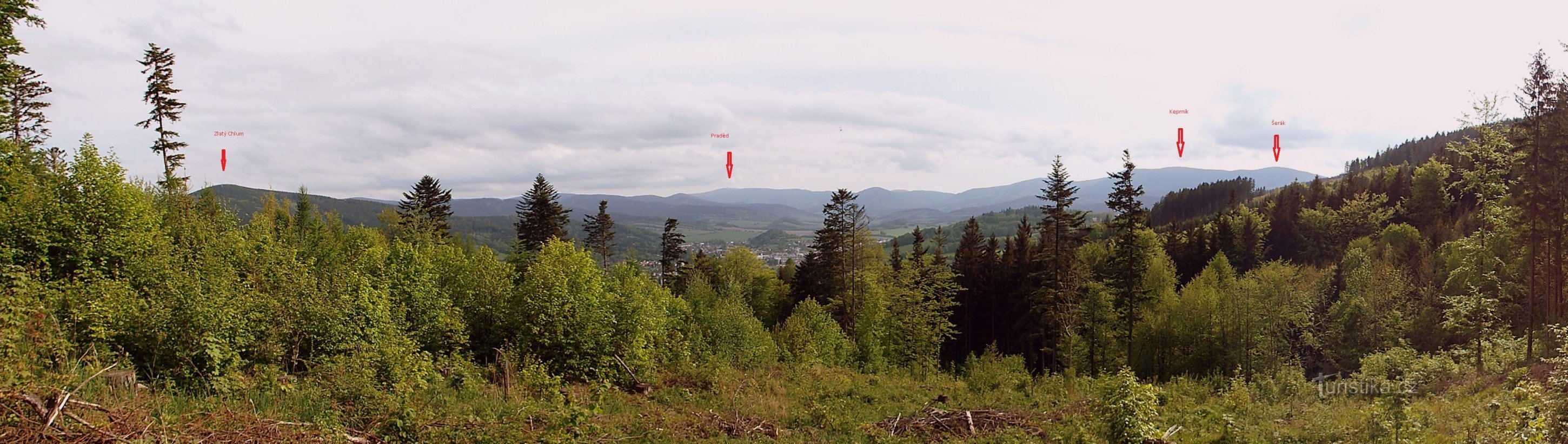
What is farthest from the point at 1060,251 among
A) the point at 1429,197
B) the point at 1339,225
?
the point at 1429,197

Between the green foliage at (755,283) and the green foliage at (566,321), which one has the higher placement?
the green foliage at (566,321)

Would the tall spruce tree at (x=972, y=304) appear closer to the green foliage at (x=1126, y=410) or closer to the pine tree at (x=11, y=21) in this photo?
the green foliage at (x=1126, y=410)

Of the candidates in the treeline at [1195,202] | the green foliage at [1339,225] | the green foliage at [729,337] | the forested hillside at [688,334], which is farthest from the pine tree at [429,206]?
the treeline at [1195,202]

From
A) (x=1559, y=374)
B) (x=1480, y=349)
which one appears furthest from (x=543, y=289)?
(x=1480, y=349)

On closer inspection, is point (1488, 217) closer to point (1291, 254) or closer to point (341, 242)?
point (341, 242)

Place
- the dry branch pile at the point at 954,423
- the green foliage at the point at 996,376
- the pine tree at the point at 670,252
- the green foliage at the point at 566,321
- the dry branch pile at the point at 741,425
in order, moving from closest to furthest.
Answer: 1. the dry branch pile at the point at 741,425
2. the dry branch pile at the point at 954,423
3. the green foliage at the point at 566,321
4. the green foliage at the point at 996,376
5. the pine tree at the point at 670,252

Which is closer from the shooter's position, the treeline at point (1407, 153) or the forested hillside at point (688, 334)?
the forested hillside at point (688, 334)
